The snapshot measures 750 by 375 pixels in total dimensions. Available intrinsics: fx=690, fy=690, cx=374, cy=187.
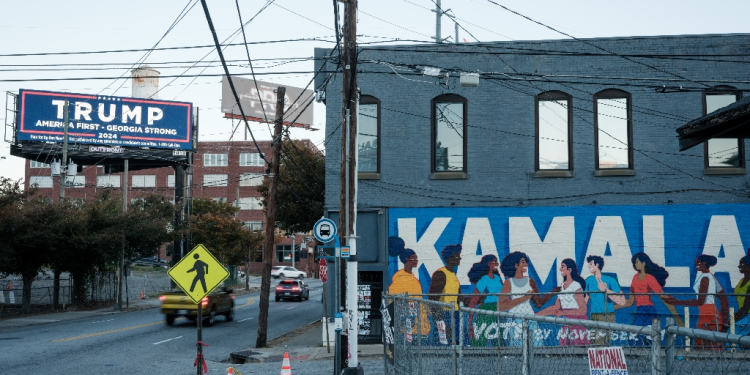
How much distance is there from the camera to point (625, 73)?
68.2ft

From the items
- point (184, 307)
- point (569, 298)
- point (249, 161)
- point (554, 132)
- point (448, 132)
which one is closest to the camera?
point (569, 298)

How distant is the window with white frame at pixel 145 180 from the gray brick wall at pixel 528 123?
235 ft

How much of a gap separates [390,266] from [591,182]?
21.7 feet

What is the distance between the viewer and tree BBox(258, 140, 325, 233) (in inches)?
1537

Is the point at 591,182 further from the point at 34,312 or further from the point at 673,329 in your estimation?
the point at 34,312

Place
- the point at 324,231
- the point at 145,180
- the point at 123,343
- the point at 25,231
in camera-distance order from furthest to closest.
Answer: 1. the point at 145,180
2. the point at 25,231
3. the point at 123,343
4. the point at 324,231

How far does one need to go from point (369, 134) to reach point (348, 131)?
18.9 ft

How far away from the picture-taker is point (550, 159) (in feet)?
69.4

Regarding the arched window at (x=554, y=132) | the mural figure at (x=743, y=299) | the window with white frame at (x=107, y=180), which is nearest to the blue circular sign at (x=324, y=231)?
the arched window at (x=554, y=132)

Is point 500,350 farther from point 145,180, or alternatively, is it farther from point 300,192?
point 145,180

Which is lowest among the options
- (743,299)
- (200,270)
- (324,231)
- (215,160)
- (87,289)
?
(87,289)

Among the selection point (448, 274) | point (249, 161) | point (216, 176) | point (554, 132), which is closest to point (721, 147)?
point (554, 132)

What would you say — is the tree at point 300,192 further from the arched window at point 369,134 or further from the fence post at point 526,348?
the fence post at point 526,348

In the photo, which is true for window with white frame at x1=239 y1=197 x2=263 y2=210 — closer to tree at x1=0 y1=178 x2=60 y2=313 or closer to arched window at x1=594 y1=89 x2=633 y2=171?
tree at x1=0 y1=178 x2=60 y2=313
